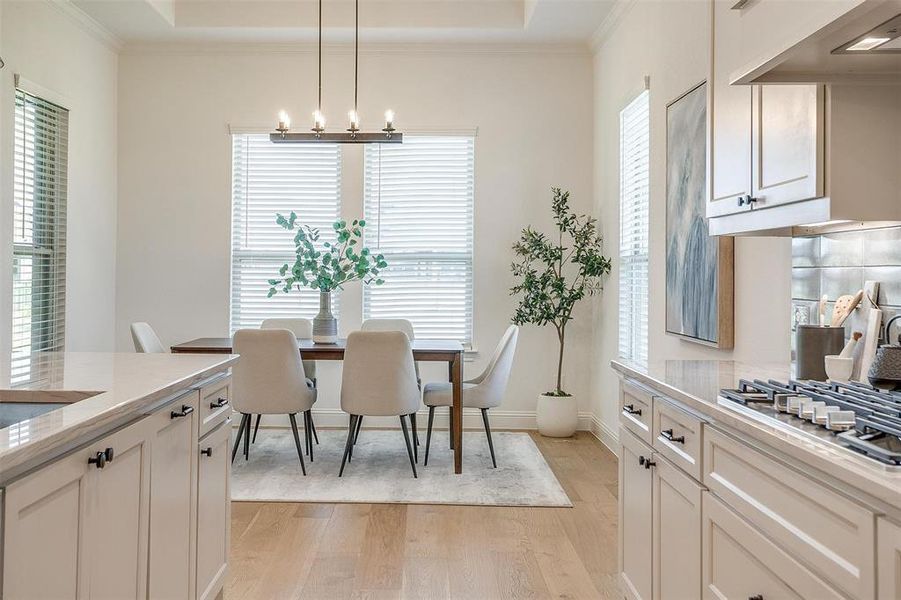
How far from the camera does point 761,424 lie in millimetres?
1441

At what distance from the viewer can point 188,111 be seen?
5.73 metres

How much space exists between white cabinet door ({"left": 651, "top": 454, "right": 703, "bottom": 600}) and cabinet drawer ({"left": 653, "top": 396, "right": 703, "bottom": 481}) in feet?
0.10

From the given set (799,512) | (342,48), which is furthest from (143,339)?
(799,512)

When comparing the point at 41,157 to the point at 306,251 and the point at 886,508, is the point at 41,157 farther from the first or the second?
the point at 886,508

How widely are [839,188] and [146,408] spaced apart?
184cm

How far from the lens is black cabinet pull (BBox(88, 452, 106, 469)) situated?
149 cm

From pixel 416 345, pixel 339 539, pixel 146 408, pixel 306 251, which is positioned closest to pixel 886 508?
pixel 146 408

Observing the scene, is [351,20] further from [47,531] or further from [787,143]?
[47,531]

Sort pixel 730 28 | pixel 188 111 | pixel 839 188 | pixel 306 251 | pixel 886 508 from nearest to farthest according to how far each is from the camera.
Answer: pixel 886 508 → pixel 839 188 → pixel 730 28 → pixel 306 251 → pixel 188 111

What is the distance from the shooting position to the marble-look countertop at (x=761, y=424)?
1.06m

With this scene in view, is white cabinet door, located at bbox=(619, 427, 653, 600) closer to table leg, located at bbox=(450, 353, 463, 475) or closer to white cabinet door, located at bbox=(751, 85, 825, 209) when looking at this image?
white cabinet door, located at bbox=(751, 85, 825, 209)

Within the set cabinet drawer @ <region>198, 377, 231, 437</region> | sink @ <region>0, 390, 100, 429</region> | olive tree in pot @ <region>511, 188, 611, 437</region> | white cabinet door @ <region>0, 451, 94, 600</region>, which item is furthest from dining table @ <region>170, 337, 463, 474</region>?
white cabinet door @ <region>0, 451, 94, 600</region>

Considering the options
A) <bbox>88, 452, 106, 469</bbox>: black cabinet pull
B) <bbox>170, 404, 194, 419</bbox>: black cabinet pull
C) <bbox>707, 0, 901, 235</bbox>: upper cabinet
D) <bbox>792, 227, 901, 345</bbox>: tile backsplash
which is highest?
<bbox>707, 0, 901, 235</bbox>: upper cabinet

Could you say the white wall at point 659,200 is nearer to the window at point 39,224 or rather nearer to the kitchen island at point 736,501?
the kitchen island at point 736,501
